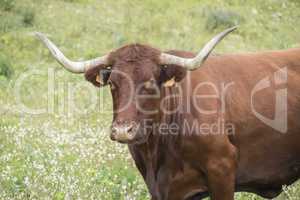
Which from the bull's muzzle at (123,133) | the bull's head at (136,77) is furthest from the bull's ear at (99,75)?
the bull's muzzle at (123,133)

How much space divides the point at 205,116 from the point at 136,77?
81 centimetres

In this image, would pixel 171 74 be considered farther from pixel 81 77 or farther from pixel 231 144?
pixel 81 77

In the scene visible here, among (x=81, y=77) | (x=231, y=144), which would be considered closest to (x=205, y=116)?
(x=231, y=144)

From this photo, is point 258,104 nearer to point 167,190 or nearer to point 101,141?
point 167,190

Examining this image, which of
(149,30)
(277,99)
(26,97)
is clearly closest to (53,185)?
(277,99)

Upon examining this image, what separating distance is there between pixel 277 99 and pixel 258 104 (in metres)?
0.23

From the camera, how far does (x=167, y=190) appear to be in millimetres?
6879

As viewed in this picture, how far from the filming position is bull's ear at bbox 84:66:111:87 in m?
6.62

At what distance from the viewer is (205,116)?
22.0 feet

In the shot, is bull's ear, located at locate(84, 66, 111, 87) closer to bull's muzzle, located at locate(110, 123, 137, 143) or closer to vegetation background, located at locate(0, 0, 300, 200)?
bull's muzzle, located at locate(110, 123, 137, 143)

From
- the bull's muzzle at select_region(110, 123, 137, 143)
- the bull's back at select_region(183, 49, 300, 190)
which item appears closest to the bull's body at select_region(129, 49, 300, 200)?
the bull's back at select_region(183, 49, 300, 190)

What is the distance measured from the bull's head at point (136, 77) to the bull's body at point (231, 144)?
0.80 ft

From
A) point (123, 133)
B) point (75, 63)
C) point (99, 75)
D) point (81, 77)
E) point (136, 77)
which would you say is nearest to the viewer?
point (123, 133)

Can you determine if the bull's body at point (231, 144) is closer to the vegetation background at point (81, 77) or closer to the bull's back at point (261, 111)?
the bull's back at point (261, 111)
